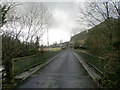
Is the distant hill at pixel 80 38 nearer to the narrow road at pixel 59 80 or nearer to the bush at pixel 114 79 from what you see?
the narrow road at pixel 59 80

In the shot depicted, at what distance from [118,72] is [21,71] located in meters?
6.08

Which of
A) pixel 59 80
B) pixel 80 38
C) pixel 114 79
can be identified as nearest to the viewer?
pixel 114 79

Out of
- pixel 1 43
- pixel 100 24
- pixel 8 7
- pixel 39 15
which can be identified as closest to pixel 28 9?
pixel 39 15

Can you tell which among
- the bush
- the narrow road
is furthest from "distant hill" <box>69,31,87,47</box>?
the bush

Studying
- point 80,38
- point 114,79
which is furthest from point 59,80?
point 80,38

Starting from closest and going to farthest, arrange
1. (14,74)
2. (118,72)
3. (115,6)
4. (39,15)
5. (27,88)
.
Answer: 1. (118,72)
2. (27,88)
3. (14,74)
4. (115,6)
5. (39,15)

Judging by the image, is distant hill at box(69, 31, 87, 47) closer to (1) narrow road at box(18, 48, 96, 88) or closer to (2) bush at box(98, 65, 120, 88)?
(1) narrow road at box(18, 48, 96, 88)

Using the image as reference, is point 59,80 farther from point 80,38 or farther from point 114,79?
point 80,38

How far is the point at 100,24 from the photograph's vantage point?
1157 centimetres

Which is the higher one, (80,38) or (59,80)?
(80,38)

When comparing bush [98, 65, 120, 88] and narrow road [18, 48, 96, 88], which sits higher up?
bush [98, 65, 120, 88]

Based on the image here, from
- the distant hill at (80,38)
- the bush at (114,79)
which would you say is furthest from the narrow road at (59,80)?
the distant hill at (80,38)

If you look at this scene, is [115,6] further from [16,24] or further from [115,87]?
[16,24]

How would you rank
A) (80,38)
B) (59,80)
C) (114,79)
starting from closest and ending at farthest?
1. (114,79)
2. (59,80)
3. (80,38)
